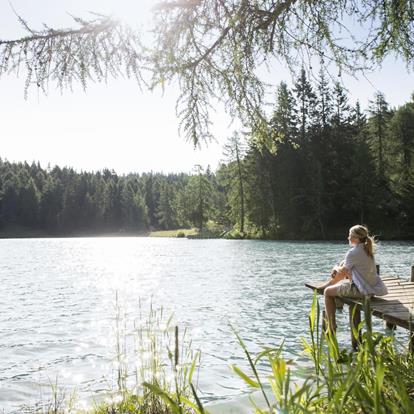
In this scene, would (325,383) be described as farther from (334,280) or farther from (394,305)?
(334,280)

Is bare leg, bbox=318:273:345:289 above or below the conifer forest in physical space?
below

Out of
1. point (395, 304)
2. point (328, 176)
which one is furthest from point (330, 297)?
point (328, 176)

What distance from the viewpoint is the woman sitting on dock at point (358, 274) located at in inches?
269

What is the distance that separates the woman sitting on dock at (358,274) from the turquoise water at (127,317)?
123 centimetres

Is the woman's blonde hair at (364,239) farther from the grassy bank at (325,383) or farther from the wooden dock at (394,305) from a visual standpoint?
the grassy bank at (325,383)

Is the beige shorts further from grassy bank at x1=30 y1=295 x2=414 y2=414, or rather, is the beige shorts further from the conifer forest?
the conifer forest

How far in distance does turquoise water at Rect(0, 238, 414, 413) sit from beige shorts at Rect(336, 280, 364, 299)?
121 cm

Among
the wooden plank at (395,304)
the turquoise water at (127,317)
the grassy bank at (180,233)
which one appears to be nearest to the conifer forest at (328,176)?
the grassy bank at (180,233)

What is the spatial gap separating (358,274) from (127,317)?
607cm

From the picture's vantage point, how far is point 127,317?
11.1 metres

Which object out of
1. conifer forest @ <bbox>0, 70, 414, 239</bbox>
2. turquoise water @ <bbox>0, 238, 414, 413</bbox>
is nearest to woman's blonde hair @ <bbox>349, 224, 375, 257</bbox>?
turquoise water @ <bbox>0, 238, 414, 413</bbox>

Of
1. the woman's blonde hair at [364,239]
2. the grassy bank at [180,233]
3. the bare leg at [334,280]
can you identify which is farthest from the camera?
the grassy bank at [180,233]

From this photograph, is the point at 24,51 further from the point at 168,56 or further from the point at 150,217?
the point at 150,217

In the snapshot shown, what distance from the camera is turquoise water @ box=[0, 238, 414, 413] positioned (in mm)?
6500
